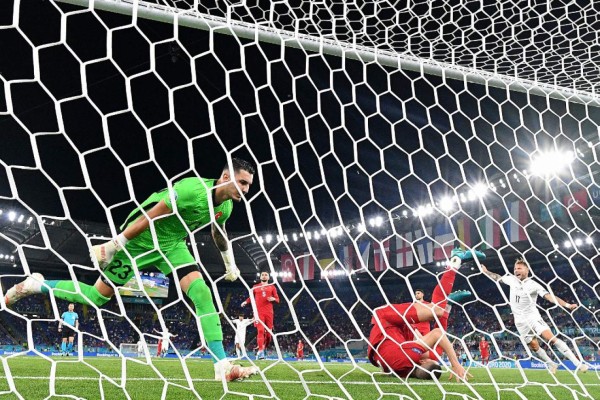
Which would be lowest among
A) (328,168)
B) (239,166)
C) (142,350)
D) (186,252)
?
(328,168)

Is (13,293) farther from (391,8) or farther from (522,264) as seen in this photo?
(522,264)

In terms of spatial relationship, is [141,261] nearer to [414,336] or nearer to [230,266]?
[230,266]

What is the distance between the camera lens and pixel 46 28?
9.91 m

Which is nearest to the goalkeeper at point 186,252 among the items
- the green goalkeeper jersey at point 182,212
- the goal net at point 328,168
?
the green goalkeeper jersey at point 182,212

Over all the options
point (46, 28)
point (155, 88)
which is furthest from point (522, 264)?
point (155, 88)

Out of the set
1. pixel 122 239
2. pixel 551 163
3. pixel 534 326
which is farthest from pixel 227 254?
pixel 534 326

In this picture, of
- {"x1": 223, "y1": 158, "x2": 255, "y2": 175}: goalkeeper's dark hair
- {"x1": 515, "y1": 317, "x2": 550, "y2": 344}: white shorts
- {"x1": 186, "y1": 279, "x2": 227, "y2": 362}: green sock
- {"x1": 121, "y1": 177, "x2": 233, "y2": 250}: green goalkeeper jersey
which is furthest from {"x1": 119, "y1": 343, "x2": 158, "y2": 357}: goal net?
{"x1": 515, "y1": 317, "x2": 550, "y2": 344}: white shorts

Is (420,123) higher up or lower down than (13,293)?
higher up

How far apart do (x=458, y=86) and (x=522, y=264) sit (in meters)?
1.88

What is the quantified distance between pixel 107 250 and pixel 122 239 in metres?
0.09

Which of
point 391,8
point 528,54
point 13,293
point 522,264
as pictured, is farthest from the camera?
point 522,264

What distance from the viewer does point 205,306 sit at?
7.64ft

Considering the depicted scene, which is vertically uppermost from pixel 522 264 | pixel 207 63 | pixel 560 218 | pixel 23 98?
pixel 207 63

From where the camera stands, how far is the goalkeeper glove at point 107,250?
5.38 feet
